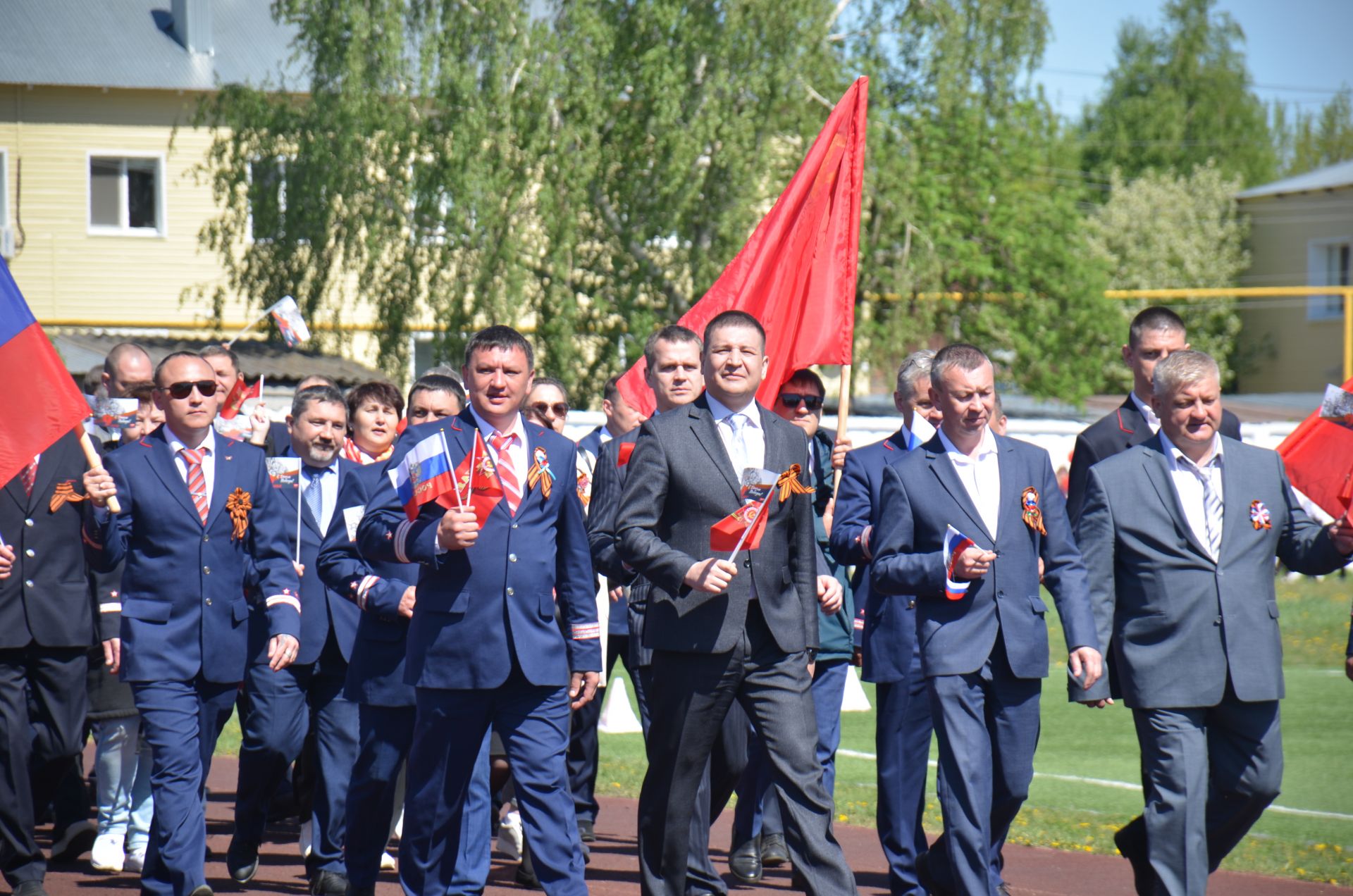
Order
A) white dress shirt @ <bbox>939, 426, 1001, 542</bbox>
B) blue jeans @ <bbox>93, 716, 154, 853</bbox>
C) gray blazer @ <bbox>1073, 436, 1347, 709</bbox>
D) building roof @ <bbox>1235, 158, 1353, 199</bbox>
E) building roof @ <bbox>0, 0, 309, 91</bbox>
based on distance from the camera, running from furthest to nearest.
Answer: building roof @ <bbox>1235, 158, 1353, 199</bbox> < building roof @ <bbox>0, 0, 309, 91</bbox> < blue jeans @ <bbox>93, 716, 154, 853</bbox> < white dress shirt @ <bbox>939, 426, 1001, 542</bbox> < gray blazer @ <bbox>1073, 436, 1347, 709</bbox>

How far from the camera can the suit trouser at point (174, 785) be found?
6562 mm

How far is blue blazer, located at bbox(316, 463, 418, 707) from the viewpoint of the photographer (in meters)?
6.73

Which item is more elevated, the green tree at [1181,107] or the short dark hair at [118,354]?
the green tree at [1181,107]

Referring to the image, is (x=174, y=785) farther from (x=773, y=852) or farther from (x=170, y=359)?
(x=773, y=852)

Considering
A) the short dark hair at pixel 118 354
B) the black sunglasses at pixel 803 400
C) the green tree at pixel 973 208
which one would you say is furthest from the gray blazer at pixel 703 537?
the green tree at pixel 973 208

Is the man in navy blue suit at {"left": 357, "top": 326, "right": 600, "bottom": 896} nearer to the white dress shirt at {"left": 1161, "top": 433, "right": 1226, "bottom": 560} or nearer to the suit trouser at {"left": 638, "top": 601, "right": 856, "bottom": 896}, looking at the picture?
the suit trouser at {"left": 638, "top": 601, "right": 856, "bottom": 896}

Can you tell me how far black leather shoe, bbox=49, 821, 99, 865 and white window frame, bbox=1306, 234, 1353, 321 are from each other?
5366 cm

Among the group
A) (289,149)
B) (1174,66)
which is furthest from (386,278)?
(1174,66)

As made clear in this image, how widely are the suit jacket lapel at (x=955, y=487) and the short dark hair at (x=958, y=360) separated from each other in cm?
31

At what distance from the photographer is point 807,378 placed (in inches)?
321

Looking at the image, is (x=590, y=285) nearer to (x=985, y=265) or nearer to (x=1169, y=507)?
Result: (x=985, y=265)

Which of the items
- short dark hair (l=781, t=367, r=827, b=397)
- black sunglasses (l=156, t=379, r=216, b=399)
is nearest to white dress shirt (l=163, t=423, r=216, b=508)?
black sunglasses (l=156, t=379, r=216, b=399)

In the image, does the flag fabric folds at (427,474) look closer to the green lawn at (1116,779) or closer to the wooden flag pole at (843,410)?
the wooden flag pole at (843,410)

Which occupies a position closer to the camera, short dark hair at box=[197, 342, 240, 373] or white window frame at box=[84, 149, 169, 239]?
short dark hair at box=[197, 342, 240, 373]
